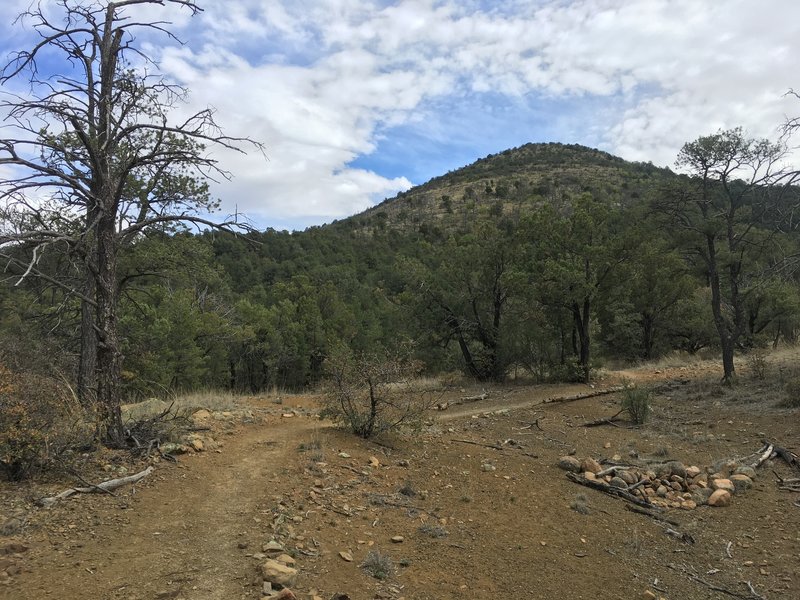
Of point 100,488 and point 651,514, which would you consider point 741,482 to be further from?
point 100,488

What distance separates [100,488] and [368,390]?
4341 mm

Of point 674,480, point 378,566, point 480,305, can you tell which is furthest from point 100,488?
point 480,305

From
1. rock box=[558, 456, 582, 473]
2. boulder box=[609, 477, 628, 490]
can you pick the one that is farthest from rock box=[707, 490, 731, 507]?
rock box=[558, 456, 582, 473]

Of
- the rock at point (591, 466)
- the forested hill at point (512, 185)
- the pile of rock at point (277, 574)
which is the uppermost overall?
the forested hill at point (512, 185)

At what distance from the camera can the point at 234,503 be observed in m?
5.85

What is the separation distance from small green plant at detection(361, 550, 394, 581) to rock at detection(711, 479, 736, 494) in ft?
16.7

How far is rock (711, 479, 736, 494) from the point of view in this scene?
283 inches

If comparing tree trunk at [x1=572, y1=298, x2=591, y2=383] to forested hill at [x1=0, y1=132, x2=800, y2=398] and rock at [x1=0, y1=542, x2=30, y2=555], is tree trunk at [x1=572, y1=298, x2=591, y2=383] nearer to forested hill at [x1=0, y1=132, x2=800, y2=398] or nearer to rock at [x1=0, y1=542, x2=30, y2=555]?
forested hill at [x1=0, y1=132, x2=800, y2=398]

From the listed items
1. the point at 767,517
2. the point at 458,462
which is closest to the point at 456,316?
the point at 458,462

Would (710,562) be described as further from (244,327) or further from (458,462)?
(244,327)

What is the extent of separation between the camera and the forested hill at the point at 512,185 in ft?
226

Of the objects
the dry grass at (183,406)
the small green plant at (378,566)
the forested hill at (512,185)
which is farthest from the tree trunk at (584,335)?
the forested hill at (512,185)

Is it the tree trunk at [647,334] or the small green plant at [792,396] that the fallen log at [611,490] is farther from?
the tree trunk at [647,334]

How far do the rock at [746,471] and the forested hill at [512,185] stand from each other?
53.6 m
